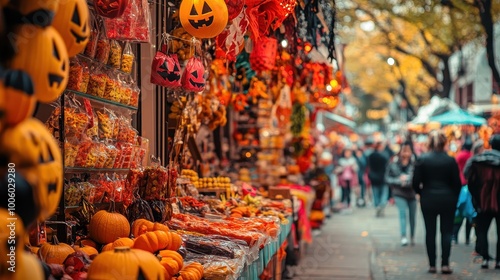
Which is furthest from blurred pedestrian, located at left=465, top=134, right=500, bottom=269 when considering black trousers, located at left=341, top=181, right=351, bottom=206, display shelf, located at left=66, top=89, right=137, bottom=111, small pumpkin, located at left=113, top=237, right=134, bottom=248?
black trousers, located at left=341, top=181, right=351, bottom=206

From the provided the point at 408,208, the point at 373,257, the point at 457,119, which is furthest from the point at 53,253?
the point at 457,119

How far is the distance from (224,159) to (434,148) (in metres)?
5.52

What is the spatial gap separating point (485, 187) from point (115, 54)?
6956mm

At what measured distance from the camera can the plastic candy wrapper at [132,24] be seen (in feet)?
23.1

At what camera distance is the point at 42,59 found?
3.31 m

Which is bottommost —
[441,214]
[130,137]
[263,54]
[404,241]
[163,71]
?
[404,241]

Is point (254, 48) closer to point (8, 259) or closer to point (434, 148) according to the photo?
point (434, 148)

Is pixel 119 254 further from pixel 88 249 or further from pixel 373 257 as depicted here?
pixel 373 257

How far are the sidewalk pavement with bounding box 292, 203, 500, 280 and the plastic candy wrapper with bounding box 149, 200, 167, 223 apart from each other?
551 cm

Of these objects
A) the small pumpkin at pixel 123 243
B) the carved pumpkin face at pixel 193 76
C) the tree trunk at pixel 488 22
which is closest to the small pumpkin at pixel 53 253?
the small pumpkin at pixel 123 243

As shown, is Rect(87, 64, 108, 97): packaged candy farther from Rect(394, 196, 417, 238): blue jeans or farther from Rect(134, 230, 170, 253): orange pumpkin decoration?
Rect(394, 196, 417, 238): blue jeans

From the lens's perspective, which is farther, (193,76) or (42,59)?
(193,76)

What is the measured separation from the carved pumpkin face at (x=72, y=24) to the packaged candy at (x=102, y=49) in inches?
139

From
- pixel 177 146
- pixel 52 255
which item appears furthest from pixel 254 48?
pixel 52 255
